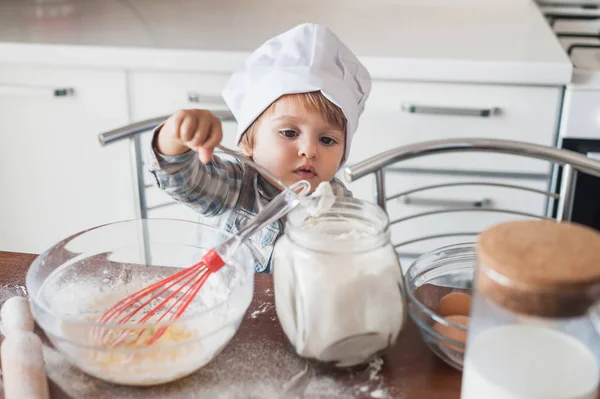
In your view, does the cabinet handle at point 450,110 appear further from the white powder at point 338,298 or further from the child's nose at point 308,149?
the white powder at point 338,298

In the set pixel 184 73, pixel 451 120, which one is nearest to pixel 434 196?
pixel 451 120

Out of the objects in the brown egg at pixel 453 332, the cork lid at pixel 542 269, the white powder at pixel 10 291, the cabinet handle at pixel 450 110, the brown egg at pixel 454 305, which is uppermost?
the cork lid at pixel 542 269

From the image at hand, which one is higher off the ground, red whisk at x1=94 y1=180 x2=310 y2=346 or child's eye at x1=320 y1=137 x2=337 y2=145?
child's eye at x1=320 y1=137 x2=337 y2=145

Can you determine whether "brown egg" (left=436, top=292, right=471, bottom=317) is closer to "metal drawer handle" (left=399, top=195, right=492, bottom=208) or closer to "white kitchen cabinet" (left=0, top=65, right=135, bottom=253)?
"metal drawer handle" (left=399, top=195, right=492, bottom=208)

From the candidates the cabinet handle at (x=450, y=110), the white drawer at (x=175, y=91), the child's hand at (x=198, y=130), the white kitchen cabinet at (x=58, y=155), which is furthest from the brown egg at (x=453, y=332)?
the white kitchen cabinet at (x=58, y=155)

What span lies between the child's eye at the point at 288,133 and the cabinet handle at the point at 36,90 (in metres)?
0.75

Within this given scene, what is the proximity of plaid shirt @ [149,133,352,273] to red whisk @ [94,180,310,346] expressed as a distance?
0.17 m

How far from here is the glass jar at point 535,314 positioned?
16.0 inches

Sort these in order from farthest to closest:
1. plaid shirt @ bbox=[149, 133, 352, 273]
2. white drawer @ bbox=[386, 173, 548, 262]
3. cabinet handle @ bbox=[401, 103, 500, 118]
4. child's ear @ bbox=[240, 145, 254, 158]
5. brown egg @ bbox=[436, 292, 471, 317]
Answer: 1. white drawer @ bbox=[386, 173, 548, 262]
2. cabinet handle @ bbox=[401, 103, 500, 118]
3. child's ear @ bbox=[240, 145, 254, 158]
4. plaid shirt @ bbox=[149, 133, 352, 273]
5. brown egg @ bbox=[436, 292, 471, 317]

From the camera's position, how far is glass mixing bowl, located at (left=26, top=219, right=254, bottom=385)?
57 cm

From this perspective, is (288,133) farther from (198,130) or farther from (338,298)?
(338,298)

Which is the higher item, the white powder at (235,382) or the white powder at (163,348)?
the white powder at (163,348)

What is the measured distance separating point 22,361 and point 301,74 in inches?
20.2

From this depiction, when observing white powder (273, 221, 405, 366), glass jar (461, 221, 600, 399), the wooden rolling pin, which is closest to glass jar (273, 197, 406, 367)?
white powder (273, 221, 405, 366)
